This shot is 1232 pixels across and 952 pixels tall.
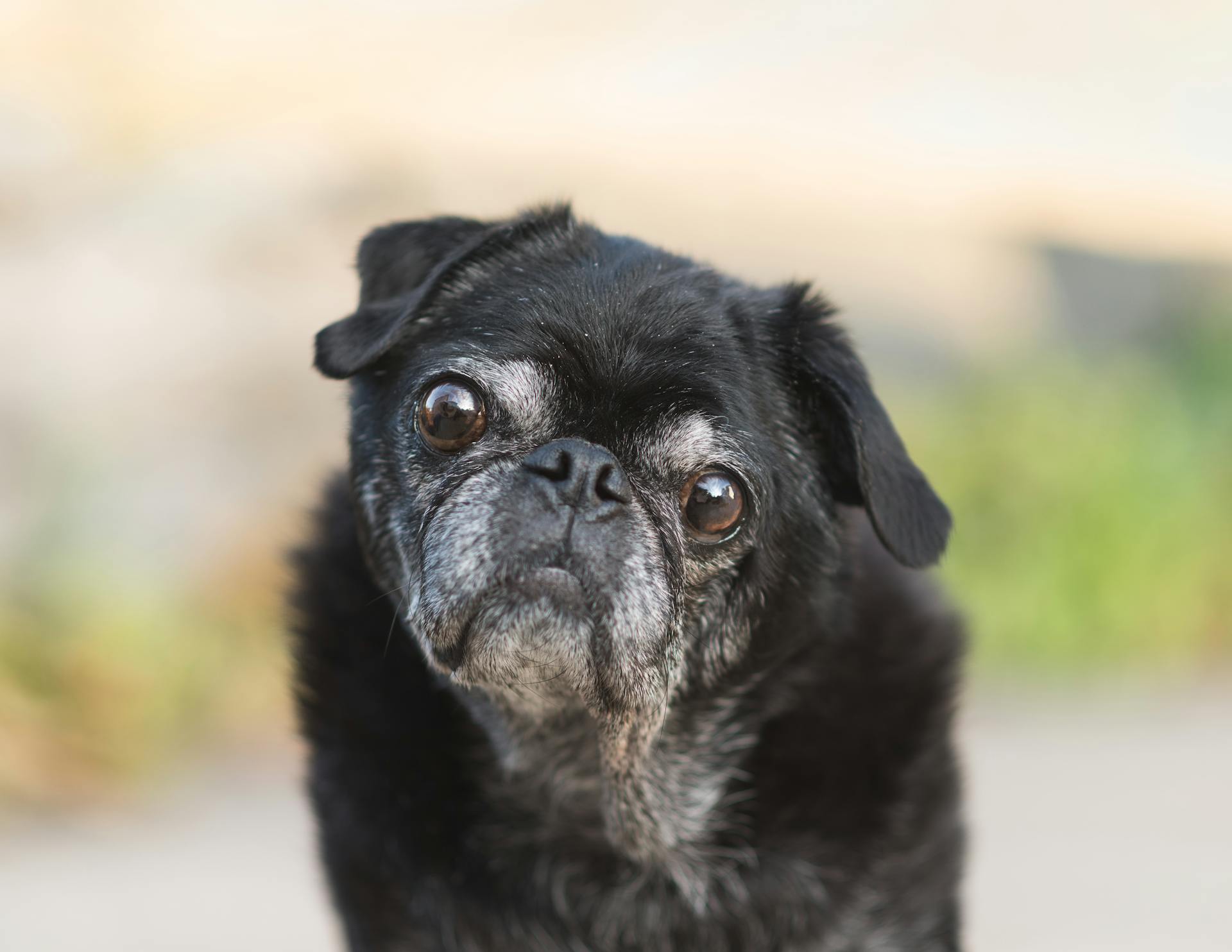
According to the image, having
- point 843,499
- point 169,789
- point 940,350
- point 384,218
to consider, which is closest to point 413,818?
point 843,499

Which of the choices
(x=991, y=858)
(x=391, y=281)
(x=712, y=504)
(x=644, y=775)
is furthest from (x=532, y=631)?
(x=991, y=858)

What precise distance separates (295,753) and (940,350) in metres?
6.45

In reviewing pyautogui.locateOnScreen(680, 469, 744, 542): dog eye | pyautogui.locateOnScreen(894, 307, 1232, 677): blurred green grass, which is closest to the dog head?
pyautogui.locateOnScreen(680, 469, 744, 542): dog eye

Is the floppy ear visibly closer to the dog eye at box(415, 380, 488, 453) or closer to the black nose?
the dog eye at box(415, 380, 488, 453)

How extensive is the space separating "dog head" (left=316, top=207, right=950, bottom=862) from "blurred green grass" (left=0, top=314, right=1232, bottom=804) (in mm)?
3407

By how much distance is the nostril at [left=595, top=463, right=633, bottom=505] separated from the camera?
2.56 meters

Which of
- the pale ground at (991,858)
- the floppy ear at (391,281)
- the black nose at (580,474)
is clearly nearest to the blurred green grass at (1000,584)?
the pale ground at (991,858)

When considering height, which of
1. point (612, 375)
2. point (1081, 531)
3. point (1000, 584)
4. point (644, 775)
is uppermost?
point (1081, 531)

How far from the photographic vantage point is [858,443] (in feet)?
9.24

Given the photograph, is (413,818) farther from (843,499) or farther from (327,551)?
(843,499)

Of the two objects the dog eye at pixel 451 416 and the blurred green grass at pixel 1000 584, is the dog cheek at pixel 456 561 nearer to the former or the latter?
the dog eye at pixel 451 416

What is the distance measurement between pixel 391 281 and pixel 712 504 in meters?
0.98

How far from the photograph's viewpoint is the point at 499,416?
2.72 m

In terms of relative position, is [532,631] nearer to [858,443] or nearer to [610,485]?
[610,485]
